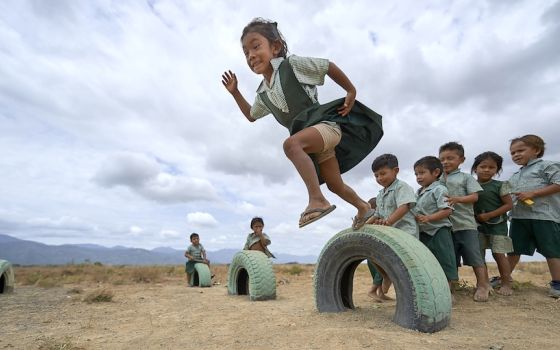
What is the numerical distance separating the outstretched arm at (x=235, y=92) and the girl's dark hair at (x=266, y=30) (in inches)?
28.3

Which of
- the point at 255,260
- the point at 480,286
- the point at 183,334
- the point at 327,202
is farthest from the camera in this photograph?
the point at 255,260

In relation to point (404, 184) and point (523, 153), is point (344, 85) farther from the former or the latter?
point (523, 153)

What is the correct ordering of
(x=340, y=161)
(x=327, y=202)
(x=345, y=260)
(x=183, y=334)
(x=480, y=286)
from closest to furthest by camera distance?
(x=327, y=202)
(x=340, y=161)
(x=183, y=334)
(x=345, y=260)
(x=480, y=286)

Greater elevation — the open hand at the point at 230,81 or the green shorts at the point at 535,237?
the open hand at the point at 230,81

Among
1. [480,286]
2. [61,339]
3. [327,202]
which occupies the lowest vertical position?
[61,339]

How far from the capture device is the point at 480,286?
5027 millimetres

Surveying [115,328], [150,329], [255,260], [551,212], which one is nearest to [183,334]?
[150,329]

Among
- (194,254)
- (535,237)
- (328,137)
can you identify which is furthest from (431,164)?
(194,254)

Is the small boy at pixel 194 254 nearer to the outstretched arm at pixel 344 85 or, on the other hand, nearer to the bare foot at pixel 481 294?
the bare foot at pixel 481 294

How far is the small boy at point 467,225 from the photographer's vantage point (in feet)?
Result: 16.3

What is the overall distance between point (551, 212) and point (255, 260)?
Result: 4.81 metres

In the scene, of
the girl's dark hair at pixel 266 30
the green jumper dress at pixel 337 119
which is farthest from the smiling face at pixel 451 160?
the girl's dark hair at pixel 266 30

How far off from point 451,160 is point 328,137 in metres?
3.26

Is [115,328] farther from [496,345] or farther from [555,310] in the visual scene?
[555,310]
